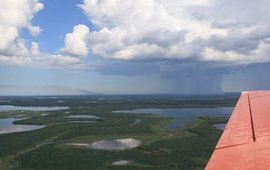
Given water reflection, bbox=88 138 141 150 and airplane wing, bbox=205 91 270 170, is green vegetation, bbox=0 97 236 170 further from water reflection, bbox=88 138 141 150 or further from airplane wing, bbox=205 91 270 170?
airplane wing, bbox=205 91 270 170

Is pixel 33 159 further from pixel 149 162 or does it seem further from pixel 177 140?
pixel 177 140

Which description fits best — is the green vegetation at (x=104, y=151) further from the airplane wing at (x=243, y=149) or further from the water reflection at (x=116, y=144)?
the airplane wing at (x=243, y=149)

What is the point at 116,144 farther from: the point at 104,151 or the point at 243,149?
the point at 243,149

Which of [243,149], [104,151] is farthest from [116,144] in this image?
[243,149]

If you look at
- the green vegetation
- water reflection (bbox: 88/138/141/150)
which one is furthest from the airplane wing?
water reflection (bbox: 88/138/141/150)

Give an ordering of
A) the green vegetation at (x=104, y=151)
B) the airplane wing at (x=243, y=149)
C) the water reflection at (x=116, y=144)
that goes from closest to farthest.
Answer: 1. the airplane wing at (x=243, y=149)
2. the green vegetation at (x=104, y=151)
3. the water reflection at (x=116, y=144)

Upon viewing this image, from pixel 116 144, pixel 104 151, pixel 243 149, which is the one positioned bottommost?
pixel 116 144

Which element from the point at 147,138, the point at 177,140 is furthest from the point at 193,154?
the point at 147,138

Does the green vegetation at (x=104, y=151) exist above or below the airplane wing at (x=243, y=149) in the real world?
below

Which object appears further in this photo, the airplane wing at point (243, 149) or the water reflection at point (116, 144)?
the water reflection at point (116, 144)

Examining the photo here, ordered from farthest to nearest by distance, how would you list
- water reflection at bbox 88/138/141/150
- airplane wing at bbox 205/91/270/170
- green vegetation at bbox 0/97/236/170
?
water reflection at bbox 88/138/141/150 → green vegetation at bbox 0/97/236/170 → airplane wing at bbox 205/91/270/170

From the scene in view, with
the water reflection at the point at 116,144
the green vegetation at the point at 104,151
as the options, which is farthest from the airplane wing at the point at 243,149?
the water reflection at the point at 116,144

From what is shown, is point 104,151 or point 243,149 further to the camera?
point 104,151
